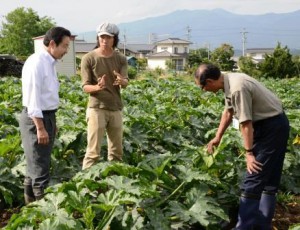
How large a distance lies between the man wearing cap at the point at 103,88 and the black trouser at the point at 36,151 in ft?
2.14

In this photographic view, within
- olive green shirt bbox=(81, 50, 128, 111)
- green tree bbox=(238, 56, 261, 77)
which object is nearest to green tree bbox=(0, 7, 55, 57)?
green tree bbox=(238, 56, 261, 77)

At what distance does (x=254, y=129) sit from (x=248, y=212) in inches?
28.9

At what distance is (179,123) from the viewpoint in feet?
23.4

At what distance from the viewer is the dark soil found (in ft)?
14.6

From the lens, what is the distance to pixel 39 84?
4.08 m

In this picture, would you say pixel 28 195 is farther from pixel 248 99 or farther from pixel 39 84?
pixel 248 99

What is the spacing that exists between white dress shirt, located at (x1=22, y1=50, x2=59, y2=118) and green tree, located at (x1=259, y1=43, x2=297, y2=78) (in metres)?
30.7

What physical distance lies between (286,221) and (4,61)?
22.0 m

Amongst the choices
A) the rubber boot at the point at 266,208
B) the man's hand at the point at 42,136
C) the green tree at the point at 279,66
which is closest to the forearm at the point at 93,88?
the man's hand at the point at 42,136

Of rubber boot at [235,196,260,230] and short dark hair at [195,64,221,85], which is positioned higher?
short dark hair at [195,64,221,85]

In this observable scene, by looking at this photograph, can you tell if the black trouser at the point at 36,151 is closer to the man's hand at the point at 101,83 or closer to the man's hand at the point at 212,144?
the man's hand at the point at 101,83

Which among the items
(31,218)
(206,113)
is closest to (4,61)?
(206,113)

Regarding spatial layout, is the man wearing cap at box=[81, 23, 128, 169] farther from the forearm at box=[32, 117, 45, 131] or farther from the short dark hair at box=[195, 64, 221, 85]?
the short dark hair at box=[195, 64, 221, 85]

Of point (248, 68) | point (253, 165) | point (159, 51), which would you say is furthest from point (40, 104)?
point (159, 51)
